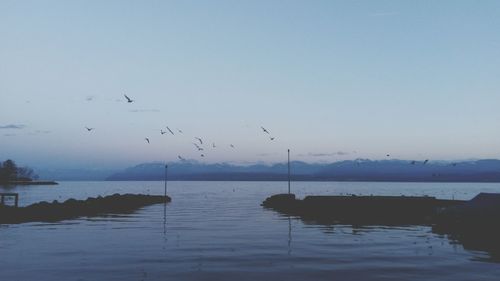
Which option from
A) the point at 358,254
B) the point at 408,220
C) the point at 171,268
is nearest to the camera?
the point at 171,268

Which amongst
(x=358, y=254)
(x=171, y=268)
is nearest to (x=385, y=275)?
(x=358, y=254)

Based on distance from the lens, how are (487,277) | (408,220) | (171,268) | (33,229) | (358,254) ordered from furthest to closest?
(408,220), (33,229), (358,254), (171,268), (487,277)

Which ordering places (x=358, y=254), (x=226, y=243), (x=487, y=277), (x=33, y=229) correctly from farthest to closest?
(x=33, y=229)
(x=226, y=243)
(x=358, y=254)
(x=487, y=277)

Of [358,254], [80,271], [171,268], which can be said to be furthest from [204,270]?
[358,254]

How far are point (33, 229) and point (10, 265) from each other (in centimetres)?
2162

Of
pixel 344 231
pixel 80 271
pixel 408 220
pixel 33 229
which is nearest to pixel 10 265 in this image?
pixel 80 271

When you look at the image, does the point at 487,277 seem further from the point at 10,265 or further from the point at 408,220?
the point at 408,220

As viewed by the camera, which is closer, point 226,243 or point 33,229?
point 226,243

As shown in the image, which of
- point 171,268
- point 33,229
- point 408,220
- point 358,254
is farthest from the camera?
point 408,220

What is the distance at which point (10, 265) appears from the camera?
2741cm

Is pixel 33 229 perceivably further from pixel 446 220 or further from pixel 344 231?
pixel 446 220

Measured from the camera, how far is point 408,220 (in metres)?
61.3

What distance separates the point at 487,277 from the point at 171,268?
1792 centimetres

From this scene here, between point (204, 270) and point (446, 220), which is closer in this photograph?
point (204, 270)
